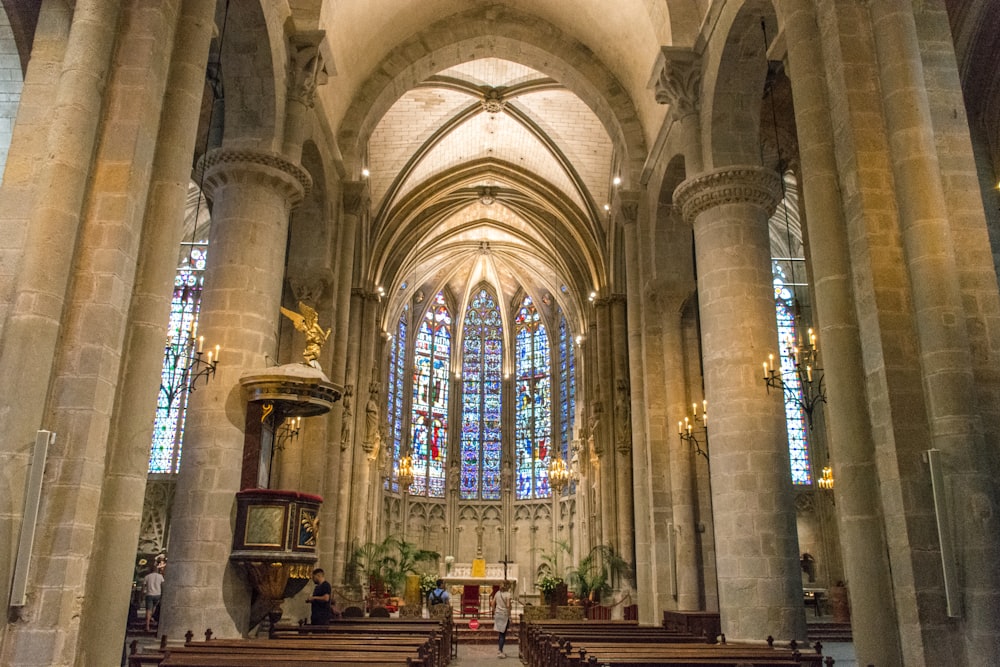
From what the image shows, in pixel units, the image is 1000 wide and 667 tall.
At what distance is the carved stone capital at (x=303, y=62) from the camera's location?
1330cm

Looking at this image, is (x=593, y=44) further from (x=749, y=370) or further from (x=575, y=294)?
(x=575, y=294)

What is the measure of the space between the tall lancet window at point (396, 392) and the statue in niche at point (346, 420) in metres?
15.2

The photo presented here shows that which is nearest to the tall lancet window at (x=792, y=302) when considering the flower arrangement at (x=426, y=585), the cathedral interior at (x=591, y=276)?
the cathedral interior at (x=591, y=276)

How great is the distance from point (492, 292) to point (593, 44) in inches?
820

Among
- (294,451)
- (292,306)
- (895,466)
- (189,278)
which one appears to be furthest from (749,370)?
(189,278)

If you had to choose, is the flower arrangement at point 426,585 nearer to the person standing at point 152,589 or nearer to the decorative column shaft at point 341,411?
the decorative column shaft at point 341,411

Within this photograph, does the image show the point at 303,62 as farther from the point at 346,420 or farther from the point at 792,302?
the point at 792,302

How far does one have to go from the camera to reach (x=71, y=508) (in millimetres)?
6395

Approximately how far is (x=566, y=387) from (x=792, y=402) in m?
10.4

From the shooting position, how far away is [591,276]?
26.9 meters

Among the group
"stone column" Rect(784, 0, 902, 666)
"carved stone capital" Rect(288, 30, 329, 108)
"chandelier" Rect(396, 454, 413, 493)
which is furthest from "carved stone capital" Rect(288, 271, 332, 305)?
"chandelier" Rect(396, 454, 413, 493)

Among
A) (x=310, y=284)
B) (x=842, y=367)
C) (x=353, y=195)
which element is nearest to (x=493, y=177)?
(x=353, y=195)

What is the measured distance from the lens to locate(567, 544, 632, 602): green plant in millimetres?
21719

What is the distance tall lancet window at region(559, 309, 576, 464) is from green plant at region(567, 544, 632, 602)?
12081 millimetres
